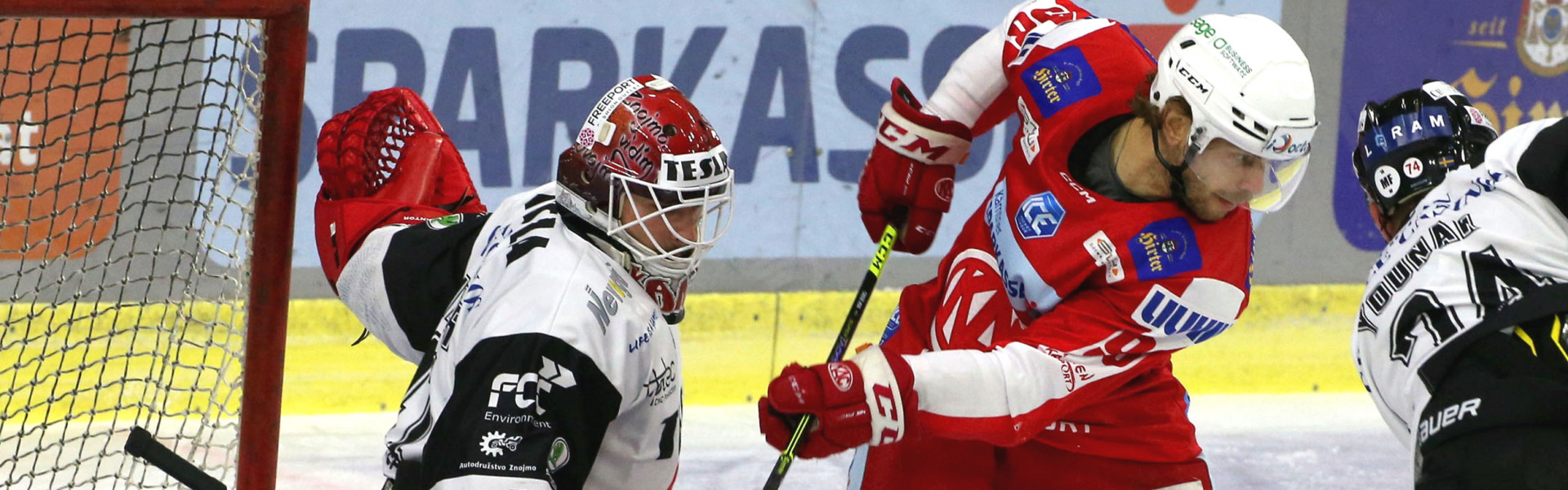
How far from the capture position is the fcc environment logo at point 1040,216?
2488mm

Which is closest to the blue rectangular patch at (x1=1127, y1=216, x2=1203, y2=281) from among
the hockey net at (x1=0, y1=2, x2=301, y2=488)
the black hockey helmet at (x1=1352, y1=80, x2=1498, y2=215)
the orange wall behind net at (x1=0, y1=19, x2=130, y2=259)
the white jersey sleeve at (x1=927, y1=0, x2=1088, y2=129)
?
the black hockey helmet at (x1=1352, y1=80, x2=1498, y2=215)

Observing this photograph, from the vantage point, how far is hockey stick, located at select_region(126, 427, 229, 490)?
2.17 m

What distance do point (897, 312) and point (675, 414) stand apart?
2.51 feet

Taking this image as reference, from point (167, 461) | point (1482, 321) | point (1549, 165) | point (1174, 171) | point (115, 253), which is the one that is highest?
point (1549, 165)

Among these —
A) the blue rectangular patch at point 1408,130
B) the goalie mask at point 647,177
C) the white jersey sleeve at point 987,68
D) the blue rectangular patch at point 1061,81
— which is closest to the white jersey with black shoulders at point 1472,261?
the blue rectangular patch at point 1408,130

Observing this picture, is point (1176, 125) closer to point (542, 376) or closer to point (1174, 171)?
point (1174, 171)

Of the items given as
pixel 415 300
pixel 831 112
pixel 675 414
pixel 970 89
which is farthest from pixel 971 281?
pixel 831 112

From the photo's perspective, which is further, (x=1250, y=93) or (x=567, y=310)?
(x=1250, y=93)

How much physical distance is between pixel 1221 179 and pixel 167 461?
59.5 inches

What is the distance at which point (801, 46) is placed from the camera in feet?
15.0

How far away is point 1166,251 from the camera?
2373 mm

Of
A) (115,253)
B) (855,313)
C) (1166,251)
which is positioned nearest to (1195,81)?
(1166,251)

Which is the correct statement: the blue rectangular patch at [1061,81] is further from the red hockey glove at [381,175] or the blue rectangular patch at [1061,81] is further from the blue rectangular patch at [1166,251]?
the red hockey glove at [381,175]

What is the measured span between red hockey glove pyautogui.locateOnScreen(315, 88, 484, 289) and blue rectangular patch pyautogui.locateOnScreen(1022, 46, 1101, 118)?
0.96 metres
